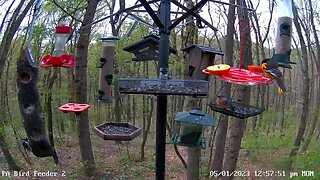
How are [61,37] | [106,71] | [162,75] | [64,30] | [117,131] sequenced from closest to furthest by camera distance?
1. [162,75]
2. [64,30]
3. [61,37]
4. [117,131]
5. [106,71]

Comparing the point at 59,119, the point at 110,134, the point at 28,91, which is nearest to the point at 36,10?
the point at 28,91

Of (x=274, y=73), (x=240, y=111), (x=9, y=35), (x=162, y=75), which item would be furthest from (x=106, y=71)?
(x=9, y=35)

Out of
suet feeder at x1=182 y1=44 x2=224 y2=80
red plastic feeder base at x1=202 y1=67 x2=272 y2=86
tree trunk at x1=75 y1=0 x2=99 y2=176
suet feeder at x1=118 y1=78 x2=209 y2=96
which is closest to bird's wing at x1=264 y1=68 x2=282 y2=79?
red plastic feeder base at x1=202 y1=67 x2=272 y2=86

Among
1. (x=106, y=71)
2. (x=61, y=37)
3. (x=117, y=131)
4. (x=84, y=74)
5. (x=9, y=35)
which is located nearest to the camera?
(x=61, y=37)

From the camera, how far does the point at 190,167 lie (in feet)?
22.2

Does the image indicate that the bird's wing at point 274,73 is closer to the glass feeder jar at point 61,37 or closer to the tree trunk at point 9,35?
the glass feeder jar at point 61,37

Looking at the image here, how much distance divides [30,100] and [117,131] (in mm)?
1617

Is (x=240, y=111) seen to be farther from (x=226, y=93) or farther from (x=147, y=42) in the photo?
(x=226, y=93)

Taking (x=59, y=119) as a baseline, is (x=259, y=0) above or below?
above

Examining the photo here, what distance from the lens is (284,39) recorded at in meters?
2.81

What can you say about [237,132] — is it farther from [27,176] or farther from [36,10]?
[27,176]

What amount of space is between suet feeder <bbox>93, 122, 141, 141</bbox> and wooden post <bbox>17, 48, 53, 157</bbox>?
1.16 meters

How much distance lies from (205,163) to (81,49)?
733 cm

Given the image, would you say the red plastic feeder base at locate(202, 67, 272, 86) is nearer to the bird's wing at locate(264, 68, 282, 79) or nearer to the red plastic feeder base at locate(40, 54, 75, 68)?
the bird's wing at locate(264, 68, 282, 79)
